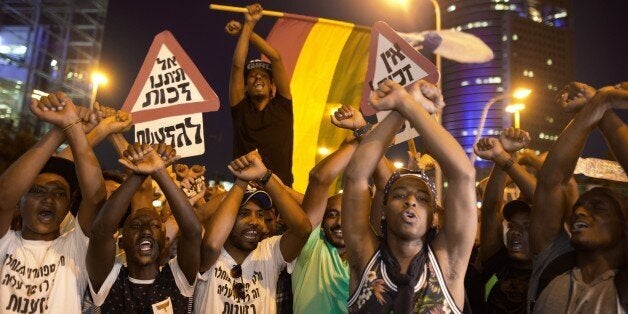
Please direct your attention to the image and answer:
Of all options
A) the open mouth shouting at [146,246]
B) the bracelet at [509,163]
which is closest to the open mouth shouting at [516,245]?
the bracelet at [509,163]

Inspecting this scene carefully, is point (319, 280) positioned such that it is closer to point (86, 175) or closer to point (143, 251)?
point (143, 251)

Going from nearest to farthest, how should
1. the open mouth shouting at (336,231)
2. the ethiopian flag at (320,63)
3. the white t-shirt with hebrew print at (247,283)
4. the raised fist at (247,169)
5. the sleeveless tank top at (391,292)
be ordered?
the sleeveless tank top at (391,292)
the white t-shirt with hebrew print at (247,283)
the raised fist at (247,169)
the open mouth shouting at (336,231)
the ethiopian flag at (320,63)

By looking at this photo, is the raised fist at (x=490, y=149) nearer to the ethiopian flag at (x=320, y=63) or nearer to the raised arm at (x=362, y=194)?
the raised arm at (x=362, y=194)

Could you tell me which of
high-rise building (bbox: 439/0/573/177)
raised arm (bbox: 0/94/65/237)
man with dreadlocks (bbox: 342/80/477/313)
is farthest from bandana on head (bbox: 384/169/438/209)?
high-rise building (bbox: 439/0/573/177)

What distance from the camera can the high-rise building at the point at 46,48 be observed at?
160ft

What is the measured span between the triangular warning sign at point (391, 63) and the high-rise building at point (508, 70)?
143m

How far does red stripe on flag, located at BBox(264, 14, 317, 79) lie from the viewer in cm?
752

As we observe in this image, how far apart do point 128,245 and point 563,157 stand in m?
3.14

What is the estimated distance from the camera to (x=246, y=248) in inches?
163

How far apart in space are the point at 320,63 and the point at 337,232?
3.77 m

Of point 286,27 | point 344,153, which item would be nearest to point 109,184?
point 344,153

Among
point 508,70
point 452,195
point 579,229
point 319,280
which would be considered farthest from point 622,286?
point 508,70

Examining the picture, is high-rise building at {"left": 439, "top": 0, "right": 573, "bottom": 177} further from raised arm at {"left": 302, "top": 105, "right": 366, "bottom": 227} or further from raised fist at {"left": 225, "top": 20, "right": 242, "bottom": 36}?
raised arm at {"left": 302, "top": 105, "right": 366, "bottom": 227}

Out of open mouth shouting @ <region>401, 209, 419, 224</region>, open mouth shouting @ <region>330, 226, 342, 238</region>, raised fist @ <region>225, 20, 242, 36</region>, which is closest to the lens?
open mouth shouting @ <region>401, 209, 419, 224</region>
